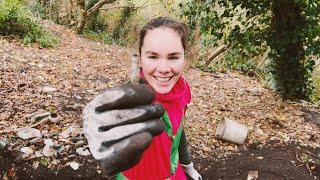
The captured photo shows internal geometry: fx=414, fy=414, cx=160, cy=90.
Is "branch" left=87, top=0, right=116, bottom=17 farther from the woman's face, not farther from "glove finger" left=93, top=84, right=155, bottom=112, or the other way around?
"glove finger" left=93, top=84, right=155, bottom=112

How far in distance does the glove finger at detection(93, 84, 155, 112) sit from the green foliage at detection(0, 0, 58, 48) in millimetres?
6241

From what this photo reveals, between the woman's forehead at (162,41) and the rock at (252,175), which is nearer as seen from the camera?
the woman's forehead at (162,41)

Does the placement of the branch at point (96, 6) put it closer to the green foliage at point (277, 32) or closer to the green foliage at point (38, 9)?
the green foliage at point (38, 9)

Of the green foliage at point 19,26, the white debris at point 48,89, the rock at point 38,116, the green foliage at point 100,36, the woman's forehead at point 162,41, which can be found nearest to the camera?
the woman's forehead at point 162,41

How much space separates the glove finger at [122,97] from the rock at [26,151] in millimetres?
2223

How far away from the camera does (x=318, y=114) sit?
5730mm

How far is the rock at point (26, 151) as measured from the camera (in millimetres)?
3532

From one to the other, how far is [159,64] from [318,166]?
2.96m

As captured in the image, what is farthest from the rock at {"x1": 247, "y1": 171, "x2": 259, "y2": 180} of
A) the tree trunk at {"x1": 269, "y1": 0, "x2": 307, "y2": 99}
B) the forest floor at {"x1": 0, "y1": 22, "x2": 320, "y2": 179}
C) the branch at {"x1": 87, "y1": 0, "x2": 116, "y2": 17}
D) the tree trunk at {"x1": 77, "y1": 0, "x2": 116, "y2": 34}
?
the branch at {"x1": 87, "y1": 0, "x2": 116, "y2": 17}

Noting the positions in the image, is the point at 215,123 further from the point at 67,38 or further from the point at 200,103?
the point at 67,38

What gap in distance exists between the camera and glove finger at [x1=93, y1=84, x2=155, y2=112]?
1501mm

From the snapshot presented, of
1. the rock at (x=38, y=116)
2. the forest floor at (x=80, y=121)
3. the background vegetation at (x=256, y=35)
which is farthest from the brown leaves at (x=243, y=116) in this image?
the rock at (x=38, y=116)

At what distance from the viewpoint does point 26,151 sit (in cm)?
359

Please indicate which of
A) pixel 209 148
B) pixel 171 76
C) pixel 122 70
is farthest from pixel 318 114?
pixel 171 76
